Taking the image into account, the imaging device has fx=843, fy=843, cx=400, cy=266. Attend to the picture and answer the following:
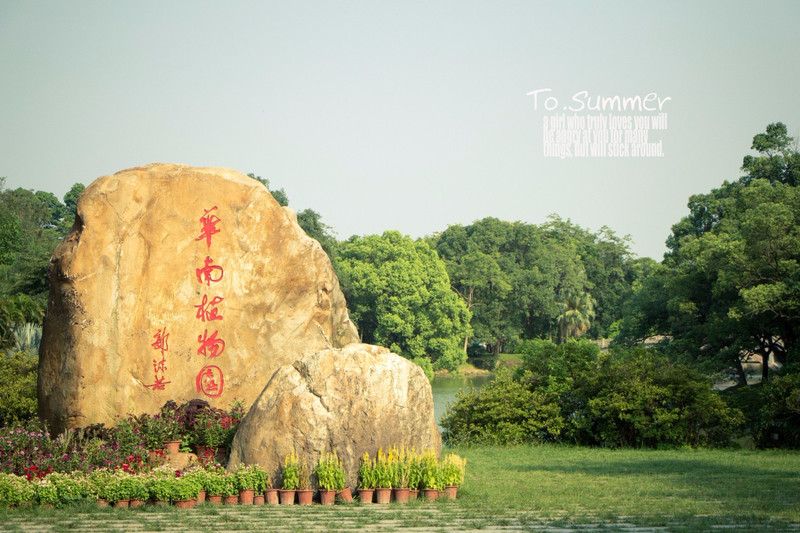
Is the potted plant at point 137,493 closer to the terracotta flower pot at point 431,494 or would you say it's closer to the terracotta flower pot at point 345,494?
the terracotta flower pot at point 345,494

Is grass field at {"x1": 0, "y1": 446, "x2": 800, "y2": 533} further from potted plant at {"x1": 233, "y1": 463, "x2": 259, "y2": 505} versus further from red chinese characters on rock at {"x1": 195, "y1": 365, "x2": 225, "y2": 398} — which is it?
red chinese characters on rock at {"x1": 195, "y1": 365, "x2": 225, "y2": 398}

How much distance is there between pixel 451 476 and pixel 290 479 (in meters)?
1.86

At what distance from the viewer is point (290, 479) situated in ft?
31.2

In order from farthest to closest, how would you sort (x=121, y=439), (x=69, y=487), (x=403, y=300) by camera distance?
(x=403, y=300), (x=121, y=439), (x=69, y=487)

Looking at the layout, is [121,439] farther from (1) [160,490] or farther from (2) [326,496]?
(2) [326,496]

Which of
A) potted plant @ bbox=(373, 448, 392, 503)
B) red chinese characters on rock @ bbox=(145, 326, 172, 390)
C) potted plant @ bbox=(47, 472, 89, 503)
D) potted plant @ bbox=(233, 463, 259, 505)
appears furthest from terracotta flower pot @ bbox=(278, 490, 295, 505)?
red chinese characters on rock @ bbox=(145, 326, 172, 390)

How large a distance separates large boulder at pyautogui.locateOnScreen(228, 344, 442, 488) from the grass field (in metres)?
0.82

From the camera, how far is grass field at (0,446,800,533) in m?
7.99

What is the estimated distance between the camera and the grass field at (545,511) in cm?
799

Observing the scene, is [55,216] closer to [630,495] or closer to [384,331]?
[384,331]

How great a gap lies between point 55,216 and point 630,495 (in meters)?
65.5

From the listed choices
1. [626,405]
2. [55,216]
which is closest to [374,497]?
[626,405]

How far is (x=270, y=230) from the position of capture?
41.8 feet

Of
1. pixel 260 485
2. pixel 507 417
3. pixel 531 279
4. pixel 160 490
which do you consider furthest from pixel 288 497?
pixel 531 279
